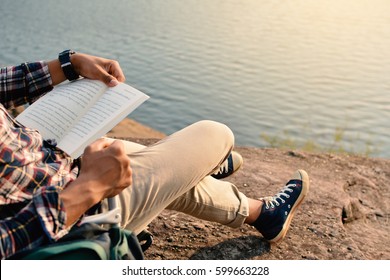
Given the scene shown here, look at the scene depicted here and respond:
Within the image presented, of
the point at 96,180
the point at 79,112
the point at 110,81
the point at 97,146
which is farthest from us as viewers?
the point at 110,81

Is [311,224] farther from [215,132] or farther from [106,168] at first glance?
[106,168]

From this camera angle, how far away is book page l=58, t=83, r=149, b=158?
2016 millimetres

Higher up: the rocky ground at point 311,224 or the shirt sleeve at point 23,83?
the shirt sleeve at point 23,83

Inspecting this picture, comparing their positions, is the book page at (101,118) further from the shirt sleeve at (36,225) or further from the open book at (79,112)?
the shirt sleeve at (36,225)

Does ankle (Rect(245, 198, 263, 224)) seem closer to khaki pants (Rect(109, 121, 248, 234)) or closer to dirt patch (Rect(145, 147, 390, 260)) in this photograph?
khaki pants (Rect(109, 121, 248, 234))

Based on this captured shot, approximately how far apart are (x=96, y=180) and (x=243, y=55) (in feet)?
31.7

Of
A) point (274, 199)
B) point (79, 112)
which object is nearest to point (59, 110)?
point (79, 112)

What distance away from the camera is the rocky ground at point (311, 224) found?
271 cm

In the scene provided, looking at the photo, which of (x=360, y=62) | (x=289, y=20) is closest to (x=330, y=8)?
(x=289, y=20)

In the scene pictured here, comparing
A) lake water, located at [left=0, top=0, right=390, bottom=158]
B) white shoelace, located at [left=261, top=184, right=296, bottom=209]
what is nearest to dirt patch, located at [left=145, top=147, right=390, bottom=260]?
white shoelace, located at [left=261, top=184, right=296, bottom=209]

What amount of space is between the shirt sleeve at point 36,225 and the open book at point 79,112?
16.2 inches

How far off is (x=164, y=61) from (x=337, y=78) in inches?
138

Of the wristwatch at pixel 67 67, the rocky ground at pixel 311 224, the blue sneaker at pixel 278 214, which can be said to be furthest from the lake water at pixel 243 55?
Answer: the wristwatch at pixel 67 67

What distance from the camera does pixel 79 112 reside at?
2.22 metres
